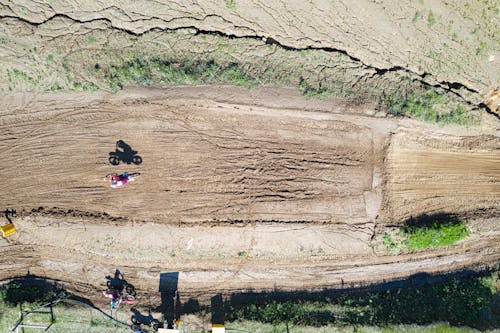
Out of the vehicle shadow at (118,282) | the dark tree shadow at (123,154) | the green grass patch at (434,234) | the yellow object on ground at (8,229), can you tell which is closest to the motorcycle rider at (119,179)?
the dark tree shadow at (123,154)

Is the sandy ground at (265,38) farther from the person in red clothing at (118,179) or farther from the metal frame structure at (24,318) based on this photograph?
the metal frame structure at (24,318)

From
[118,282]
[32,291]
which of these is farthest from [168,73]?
[32,291]

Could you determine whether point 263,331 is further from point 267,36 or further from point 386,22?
point 386,22

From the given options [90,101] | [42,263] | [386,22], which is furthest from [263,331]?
[386,22]

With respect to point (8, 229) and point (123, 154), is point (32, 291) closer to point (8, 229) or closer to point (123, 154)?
point (8, 229)

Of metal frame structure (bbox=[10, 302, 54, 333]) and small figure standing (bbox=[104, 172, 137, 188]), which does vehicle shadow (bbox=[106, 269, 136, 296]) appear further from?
small figure standing (bbox=[104, 172, 137, 188])

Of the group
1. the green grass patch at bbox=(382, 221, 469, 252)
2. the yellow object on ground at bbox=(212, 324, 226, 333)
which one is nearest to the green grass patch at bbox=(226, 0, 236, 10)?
the green grass patch at bbox=(382, 221, 469, 252)
